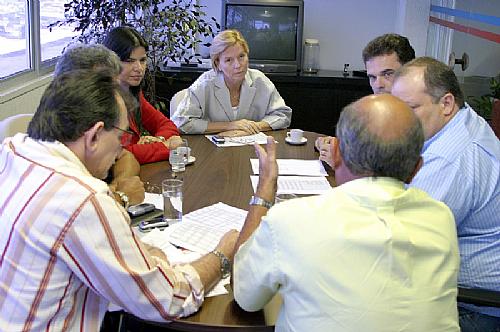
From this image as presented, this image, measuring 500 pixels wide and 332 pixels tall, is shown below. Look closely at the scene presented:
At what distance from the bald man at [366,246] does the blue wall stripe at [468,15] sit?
7.93 ft

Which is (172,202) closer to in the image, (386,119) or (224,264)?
(224,264)

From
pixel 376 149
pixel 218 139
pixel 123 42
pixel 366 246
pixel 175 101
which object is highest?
pixel 123 42

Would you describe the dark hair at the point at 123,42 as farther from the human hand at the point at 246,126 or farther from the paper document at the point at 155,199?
the paper document at the point at 155,199

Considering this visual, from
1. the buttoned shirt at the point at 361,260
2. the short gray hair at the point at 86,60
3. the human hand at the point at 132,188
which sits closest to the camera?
the buttoned shirt at the point at 361,260

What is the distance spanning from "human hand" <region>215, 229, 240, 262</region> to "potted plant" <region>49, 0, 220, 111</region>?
2.78 meters

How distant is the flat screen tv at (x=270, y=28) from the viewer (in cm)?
495

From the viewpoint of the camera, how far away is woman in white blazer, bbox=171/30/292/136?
3107mm

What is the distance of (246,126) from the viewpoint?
3096mm

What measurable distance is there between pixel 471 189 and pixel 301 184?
0.76 m

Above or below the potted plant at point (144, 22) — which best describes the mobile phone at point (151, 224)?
below

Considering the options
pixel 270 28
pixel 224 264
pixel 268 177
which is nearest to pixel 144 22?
pixel 270 28

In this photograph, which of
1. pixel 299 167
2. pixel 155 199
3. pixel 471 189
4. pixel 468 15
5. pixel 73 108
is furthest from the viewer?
pixel 468 15

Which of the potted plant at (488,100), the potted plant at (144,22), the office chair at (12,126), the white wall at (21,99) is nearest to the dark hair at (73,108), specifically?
the office chair at (12,126)

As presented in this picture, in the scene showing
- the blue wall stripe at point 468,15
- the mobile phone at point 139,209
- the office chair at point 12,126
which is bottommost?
the mobile phone at point 139,209
